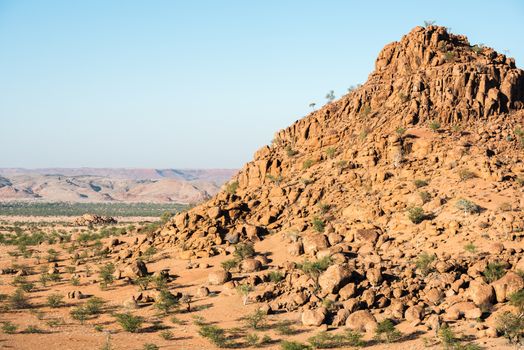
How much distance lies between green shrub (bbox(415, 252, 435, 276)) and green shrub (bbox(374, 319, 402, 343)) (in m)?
5.25

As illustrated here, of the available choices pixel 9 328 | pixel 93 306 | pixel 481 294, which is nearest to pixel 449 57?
pixel 481 294

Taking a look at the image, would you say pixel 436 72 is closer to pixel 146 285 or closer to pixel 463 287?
pixel 463 287

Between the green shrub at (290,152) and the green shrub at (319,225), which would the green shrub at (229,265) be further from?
the green shrub at (290,152)

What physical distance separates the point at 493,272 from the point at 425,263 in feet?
11.1

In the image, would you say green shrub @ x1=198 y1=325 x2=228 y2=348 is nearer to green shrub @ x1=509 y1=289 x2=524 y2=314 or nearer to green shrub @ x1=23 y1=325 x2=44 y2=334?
green shrub @ x1=23 y1=325 x2=44 y2=334

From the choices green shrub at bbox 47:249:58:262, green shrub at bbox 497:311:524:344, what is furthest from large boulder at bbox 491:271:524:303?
green shrub at bbox 47:249:58:262

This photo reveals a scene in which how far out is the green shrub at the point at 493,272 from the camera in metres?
24.5

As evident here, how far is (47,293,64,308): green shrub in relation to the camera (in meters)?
28.7

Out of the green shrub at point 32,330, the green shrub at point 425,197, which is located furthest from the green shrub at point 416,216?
the green shrub at point 32,330

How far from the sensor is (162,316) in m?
26.4

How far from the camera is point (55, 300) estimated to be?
28.7 m

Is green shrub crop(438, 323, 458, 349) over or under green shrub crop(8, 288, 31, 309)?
over

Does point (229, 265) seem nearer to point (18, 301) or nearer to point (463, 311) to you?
point (18, 301)

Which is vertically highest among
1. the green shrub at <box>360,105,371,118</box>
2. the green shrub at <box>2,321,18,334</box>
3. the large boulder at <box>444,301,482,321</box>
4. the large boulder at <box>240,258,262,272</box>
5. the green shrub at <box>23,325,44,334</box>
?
the green shrub at <box>360,105,371,118</box>
